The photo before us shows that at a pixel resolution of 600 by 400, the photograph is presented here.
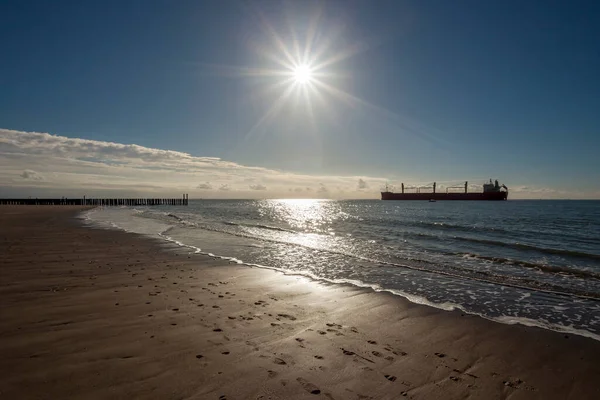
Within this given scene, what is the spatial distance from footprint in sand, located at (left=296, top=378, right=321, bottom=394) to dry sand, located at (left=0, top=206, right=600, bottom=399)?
14 mm

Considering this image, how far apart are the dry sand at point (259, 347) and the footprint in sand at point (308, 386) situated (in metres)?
0.01

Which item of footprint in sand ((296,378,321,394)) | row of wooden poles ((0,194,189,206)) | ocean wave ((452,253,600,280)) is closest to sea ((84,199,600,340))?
ocean wave ((452,253,600,280))

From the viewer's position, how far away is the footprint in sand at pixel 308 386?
409 cm

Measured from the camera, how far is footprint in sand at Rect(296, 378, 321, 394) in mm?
4091

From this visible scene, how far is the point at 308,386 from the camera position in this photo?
4.21 meters

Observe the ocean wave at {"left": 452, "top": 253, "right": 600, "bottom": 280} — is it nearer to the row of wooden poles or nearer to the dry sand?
A: the dry sand

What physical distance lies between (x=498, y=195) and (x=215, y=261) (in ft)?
544

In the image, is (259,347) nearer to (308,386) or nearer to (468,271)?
(308,386)

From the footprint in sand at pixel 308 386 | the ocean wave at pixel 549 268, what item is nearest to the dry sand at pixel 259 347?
the footprint in sand at pixel 308 386

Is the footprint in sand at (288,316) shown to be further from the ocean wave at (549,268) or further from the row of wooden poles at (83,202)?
the row of wooden poles at (83,202)

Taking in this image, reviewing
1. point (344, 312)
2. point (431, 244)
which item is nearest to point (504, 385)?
point (344, 312)

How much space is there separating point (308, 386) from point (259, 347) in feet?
4.50

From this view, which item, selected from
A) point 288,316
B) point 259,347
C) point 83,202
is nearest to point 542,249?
point 288,316

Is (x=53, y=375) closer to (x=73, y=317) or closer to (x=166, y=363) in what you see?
(x=166, y=363)
